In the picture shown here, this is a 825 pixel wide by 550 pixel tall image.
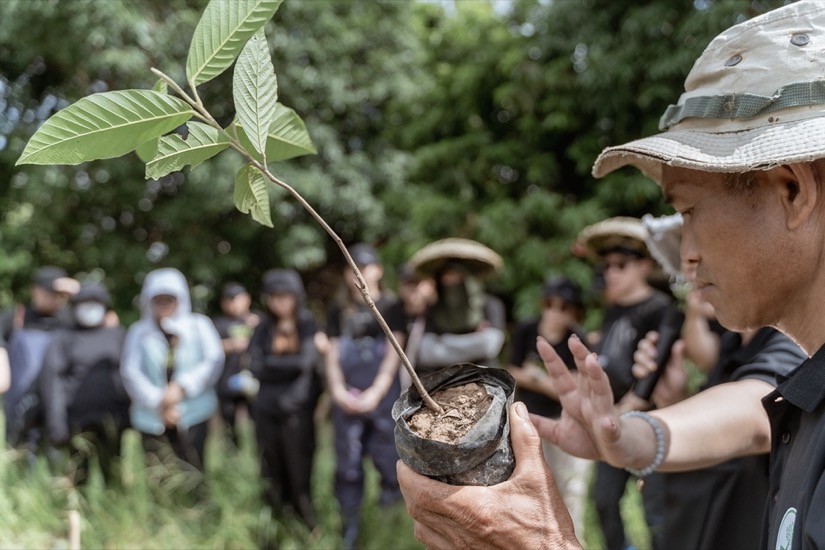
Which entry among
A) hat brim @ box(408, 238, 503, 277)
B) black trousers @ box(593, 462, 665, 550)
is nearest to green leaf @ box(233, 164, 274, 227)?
black trousers @ box(593, 462, 665, 550)

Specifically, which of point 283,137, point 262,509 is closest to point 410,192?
point 262,509

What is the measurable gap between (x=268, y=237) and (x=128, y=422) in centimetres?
615

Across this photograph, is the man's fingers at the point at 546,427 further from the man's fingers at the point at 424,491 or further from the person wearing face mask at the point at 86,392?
the person wearing face mask at the point at 86,392

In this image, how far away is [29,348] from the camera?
213 inches

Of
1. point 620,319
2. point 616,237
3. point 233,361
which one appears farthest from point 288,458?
point 616,237

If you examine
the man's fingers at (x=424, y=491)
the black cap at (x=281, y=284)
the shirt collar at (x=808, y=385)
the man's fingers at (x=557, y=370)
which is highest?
the shirt collar at (x=808, y=385)

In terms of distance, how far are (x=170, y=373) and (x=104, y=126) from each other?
4481mm

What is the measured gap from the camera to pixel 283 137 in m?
1.34

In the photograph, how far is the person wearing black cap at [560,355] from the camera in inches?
167

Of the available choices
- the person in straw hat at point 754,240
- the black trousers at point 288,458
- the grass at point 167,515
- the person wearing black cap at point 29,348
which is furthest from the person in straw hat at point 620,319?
the person wearing black cap at point 29,348

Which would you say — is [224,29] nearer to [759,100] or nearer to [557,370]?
[759,100]

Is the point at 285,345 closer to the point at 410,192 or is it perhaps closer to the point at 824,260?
the point at 824,260

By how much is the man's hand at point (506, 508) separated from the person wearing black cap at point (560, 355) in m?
3.13

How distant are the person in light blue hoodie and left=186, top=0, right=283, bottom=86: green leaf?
4314 millimetres
